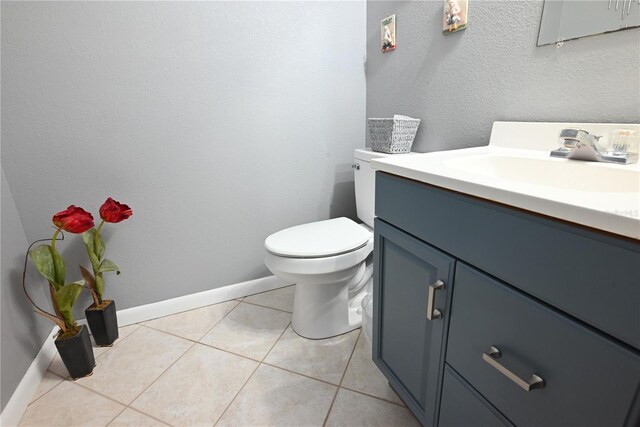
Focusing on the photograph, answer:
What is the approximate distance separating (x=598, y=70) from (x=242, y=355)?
1.45m

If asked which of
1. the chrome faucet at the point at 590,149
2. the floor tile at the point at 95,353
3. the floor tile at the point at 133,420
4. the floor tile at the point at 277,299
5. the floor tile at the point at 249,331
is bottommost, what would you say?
the floor tile at the point at 277,299

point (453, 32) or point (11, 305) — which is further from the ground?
point (453, 32)

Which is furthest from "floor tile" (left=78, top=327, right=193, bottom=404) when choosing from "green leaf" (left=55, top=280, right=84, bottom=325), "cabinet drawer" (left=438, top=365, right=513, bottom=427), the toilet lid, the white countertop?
the white countertop

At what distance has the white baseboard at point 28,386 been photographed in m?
0.95

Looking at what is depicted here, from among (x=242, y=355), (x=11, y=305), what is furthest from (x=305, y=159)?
(x=11, y=305)

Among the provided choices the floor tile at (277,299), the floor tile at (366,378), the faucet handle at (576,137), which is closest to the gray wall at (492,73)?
the faucet handle at (576,137)

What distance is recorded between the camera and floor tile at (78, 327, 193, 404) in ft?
3.62

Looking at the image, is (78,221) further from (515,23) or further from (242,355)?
(515,23)

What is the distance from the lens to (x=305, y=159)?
1.57 metres

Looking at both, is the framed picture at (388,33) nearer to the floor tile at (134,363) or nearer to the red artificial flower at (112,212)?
the red artificial flower at (112,212)

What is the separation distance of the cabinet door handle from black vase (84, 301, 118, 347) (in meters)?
1.31

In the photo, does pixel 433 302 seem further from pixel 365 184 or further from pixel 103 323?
pixel 103 323

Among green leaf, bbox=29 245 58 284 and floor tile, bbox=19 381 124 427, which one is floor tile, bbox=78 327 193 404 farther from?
green leaf, bbox=29 245 58 284

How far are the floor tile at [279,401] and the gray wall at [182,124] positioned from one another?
63 centimetres
